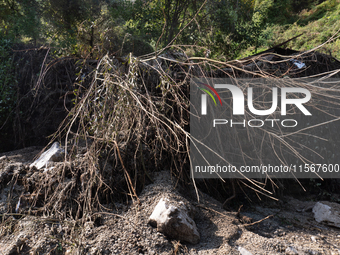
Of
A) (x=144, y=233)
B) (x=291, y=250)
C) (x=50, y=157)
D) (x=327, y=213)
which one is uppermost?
(x=50, y=157)

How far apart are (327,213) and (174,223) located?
2042mm

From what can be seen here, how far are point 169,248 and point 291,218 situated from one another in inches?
66.3

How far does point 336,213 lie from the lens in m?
2.75

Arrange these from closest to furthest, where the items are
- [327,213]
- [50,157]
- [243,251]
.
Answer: [243,251]
[50,157]
[327,213]

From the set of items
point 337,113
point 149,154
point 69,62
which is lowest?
point 149,154

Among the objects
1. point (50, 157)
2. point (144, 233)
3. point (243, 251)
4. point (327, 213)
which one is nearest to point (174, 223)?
point (144, 233)

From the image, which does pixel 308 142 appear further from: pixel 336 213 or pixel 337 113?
pixel 336 213

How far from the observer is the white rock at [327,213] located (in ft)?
8.81

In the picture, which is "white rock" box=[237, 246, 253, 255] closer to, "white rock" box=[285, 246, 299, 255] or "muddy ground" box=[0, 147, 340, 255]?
"muddy ground" box=[0, 147, 340, 255]

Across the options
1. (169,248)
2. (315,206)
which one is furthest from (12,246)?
(315,206)

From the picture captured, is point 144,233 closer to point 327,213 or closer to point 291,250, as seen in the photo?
point 291,250

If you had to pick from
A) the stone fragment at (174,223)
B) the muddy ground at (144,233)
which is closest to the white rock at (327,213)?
the muddy ground at (144,233)

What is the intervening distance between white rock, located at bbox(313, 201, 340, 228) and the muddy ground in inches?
11.5

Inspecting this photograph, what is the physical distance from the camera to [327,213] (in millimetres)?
2768
